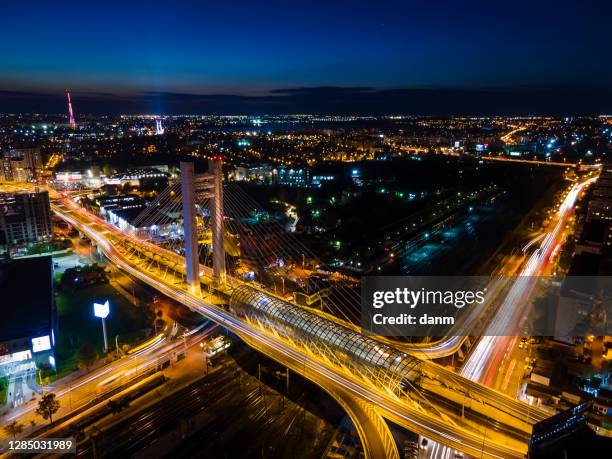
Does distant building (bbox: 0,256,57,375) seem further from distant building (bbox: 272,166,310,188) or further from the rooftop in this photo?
distant building (bbox: 272,166,310,188)

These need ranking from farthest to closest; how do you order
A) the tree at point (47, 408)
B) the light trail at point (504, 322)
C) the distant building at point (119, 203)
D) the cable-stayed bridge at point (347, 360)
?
the distant building at point (119, 203), the light trail at point (504, 322), the tree at point (47, 408), the cable-stayed bridge at point (347, 360)

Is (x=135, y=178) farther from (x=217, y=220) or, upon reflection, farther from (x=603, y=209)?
(x=603, y=209)

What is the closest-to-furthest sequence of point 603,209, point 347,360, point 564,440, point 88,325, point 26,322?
point 564,440
point 347,360
point 26,322
point 88,325
point 603,209

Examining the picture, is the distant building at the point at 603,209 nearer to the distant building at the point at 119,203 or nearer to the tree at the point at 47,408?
the tree at the point at 47,408

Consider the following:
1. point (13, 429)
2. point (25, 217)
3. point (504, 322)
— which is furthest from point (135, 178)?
point (504, 322)

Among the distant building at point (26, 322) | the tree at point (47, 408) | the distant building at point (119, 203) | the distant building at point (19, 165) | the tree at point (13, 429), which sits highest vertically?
the distant building at point (19, 165)

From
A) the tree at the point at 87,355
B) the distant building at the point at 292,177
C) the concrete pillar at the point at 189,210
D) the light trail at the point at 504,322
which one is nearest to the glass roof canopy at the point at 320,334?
the concrete pillar at the point at 189,210

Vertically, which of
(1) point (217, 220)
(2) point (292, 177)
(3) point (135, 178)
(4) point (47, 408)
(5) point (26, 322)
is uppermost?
(1) point (217, 220)
